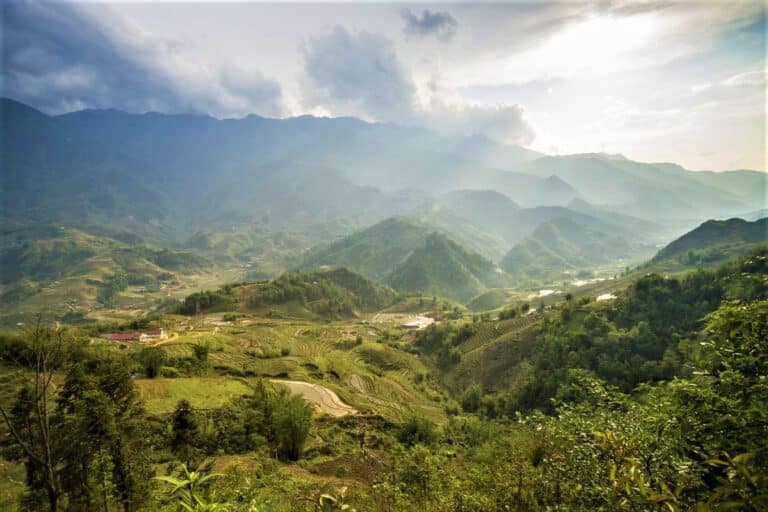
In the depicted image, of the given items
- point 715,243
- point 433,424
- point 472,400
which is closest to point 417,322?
point 472,400

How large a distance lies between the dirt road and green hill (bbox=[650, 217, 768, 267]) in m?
156

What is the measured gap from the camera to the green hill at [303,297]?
129 meters

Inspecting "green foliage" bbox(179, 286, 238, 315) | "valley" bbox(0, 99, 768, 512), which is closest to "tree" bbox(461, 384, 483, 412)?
"valley" bbox(0, 99, 768, 512)

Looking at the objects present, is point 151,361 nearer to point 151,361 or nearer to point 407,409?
point 151,361

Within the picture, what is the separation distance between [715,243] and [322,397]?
19115 cm

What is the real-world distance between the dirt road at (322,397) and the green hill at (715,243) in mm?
155698

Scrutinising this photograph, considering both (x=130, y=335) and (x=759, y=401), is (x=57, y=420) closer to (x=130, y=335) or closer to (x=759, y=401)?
(x=759, y=401)

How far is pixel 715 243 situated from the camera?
158125 millimetres

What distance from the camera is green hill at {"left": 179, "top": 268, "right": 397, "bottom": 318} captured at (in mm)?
128750

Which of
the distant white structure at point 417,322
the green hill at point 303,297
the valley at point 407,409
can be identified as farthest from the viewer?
the distant white structure at point 417,322

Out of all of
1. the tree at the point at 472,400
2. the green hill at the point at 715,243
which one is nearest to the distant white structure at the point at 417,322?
the tree at the point at 472,400

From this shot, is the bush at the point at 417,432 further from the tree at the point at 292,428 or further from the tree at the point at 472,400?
the tree at the point at 472,400

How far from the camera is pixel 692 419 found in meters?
5.55

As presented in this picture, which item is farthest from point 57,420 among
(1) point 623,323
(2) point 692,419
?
(1) point 623,323
